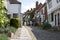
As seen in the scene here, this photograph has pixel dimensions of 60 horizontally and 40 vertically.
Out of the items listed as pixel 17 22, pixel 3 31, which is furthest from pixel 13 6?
pixel 3 31

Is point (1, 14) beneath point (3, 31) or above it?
above

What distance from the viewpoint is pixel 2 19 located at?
156 inches

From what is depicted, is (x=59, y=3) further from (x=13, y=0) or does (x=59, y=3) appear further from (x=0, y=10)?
(x=0, y=10)

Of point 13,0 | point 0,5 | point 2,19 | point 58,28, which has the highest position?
point 13,0

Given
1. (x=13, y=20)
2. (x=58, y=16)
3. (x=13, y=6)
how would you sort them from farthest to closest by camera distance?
(x=13, y=6), (x=13, y=20), (x=58, y=16)

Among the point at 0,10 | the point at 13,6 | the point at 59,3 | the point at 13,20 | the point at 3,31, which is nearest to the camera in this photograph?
the point at 0,10

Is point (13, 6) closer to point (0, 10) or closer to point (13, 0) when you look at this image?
point (13, 0)

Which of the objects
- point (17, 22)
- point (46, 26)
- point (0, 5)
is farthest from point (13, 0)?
point (0, 5)

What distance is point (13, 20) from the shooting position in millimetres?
34844

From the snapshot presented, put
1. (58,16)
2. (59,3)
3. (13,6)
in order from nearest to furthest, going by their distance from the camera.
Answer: (59,3), (58,16), (13,6)

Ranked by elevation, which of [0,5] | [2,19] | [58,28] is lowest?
[58,28]

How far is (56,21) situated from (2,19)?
3013 centimetres

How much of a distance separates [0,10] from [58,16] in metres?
29.2

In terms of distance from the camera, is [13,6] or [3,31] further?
[13,6]
